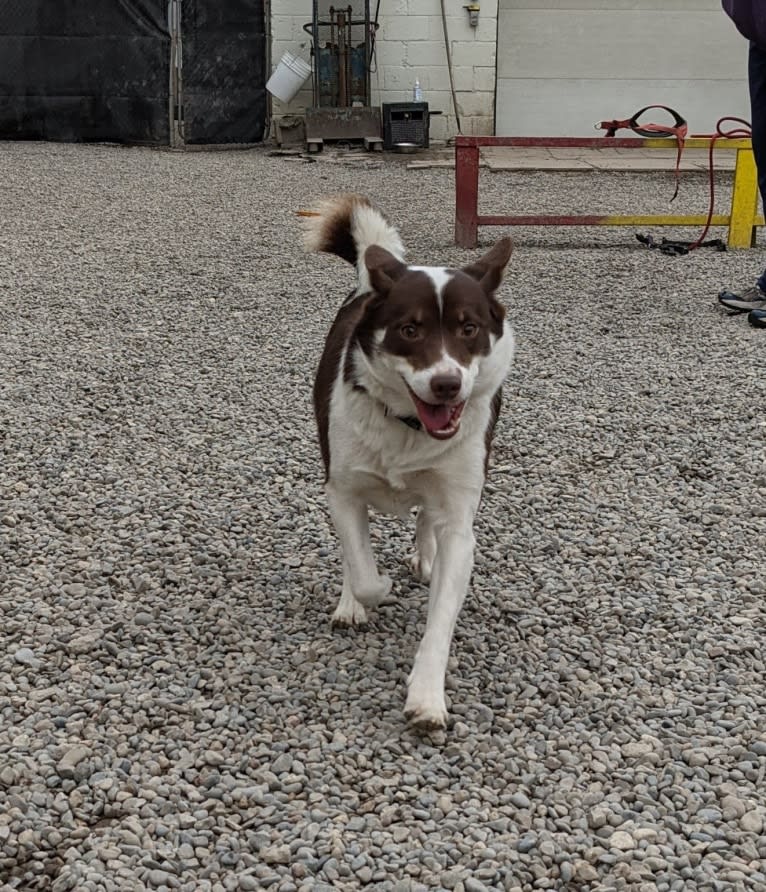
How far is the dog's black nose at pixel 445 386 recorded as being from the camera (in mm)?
2281

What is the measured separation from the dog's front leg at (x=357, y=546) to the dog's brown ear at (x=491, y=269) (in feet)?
1.87

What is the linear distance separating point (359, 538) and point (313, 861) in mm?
832

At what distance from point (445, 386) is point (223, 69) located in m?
12.9

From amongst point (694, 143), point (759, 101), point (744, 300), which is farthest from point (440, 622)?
point (694, 143)

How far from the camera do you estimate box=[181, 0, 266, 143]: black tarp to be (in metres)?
13.9

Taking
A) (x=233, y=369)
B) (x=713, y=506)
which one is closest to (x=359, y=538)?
(x=713, y=506)

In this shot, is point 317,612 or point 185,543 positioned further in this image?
point 185,543

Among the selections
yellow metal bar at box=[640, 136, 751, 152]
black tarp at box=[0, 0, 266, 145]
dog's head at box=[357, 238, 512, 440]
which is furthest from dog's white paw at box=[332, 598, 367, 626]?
black tarp at box=[0, 0, 266, 145]

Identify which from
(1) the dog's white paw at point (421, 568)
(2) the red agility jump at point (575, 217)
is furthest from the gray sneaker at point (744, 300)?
(1) the dog's white paw at point (421, 568)

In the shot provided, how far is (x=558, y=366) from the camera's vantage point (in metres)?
5.04

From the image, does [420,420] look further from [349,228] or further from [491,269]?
[349,228]

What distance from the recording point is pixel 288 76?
46.3 feet

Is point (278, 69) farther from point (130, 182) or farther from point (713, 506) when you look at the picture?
point (713, 506)

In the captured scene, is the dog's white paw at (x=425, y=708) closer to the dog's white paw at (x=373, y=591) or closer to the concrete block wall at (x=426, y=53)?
the dog's white paw at (x=373, y=591)
